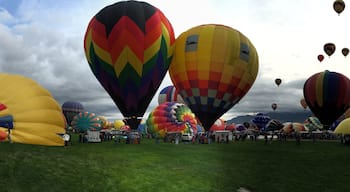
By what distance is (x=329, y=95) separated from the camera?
49.6 m

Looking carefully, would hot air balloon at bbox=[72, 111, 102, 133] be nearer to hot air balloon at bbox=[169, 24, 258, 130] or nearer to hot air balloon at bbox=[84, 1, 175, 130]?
hot air balloon at bbox=[169, 24, 258, 130]

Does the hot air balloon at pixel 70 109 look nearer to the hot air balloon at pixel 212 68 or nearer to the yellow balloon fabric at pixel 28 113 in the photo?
the hot air balloon at pixel 212 68

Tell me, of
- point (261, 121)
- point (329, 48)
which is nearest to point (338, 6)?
point (329, 48)

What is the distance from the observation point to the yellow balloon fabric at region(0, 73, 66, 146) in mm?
17989

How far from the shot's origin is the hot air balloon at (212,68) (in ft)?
112

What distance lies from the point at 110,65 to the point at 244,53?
1444cm

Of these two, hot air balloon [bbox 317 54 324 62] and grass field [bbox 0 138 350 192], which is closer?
grass field [bbox 0 138 350 192]

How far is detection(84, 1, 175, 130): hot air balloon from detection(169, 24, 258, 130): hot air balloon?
4576mm

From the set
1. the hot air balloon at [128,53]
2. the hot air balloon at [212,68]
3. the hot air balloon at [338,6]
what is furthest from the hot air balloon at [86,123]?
the hot air balloon at [338,6]

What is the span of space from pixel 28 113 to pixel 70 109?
2663 inches

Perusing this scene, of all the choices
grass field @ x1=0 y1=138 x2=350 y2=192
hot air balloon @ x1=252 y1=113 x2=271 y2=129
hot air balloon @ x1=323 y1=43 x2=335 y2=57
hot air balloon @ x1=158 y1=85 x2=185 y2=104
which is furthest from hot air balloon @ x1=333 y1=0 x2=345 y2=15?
grass field @ x1=0 y1=138 x2=350 y2=192

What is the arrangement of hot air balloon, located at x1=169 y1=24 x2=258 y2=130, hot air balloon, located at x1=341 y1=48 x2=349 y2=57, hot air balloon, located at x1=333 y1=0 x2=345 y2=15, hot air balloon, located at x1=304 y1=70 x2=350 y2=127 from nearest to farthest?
1. hot air balloon, located at x1=169 y1=24 x2=258 y2=130
2. hot air balloon, located at x1=333 y1=0 x2=345 y2=15
3. hot air balloon, located at x1=304 y1=70 x2=350 y2=127
4. hot air balloon, located at x1=341 y1=48 x2=349 y2=57

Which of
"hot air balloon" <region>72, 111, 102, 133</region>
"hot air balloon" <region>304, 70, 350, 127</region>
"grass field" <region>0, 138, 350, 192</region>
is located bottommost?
"grass field" <region>0, 138, 350, 192</region>

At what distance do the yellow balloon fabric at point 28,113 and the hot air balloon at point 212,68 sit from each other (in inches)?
666
